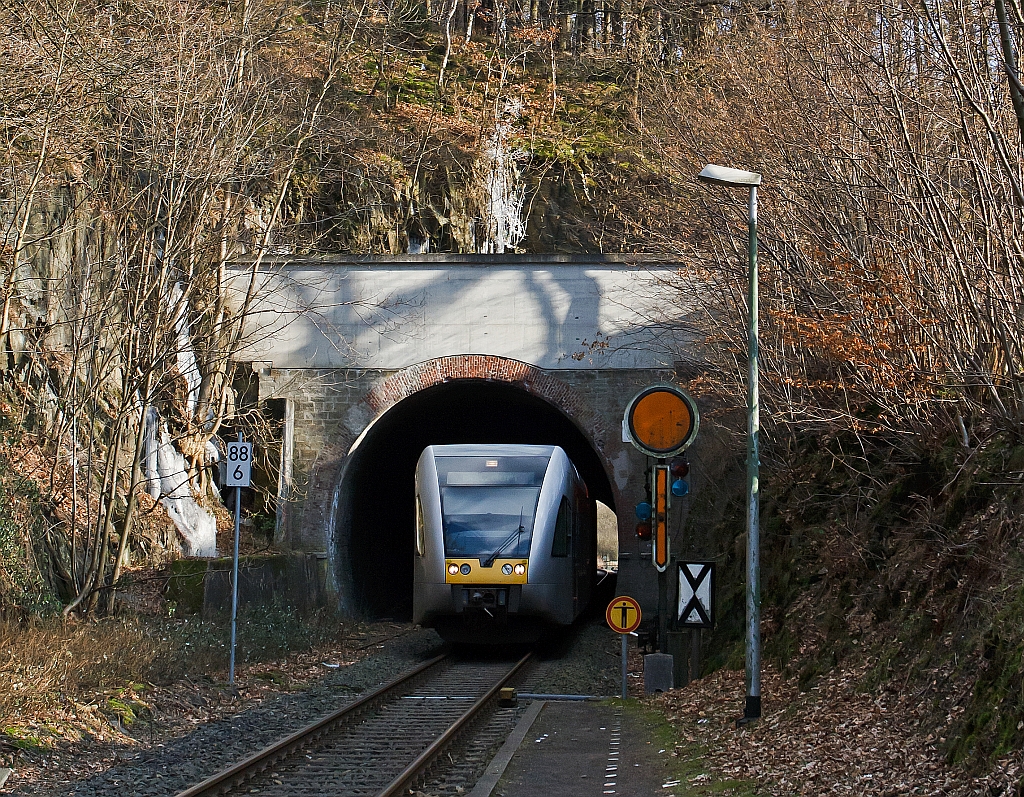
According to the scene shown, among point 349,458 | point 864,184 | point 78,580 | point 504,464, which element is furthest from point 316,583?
point 864,184

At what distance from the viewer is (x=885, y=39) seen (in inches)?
490

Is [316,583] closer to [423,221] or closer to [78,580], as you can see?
[78,580]

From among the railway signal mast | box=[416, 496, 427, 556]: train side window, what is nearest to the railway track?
box=[416, 496, 427, 556]: train side window

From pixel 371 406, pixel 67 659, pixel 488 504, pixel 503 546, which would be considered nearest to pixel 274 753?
pixel 67 659

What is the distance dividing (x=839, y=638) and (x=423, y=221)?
19846 millimetres

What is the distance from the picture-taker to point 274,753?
978cm

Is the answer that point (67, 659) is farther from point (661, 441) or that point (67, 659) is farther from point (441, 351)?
point (441, 351)

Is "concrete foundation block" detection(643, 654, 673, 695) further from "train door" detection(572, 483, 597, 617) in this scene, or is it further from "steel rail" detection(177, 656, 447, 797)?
"train door" detection(572, 483, 597, 617)

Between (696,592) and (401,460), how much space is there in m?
17.6

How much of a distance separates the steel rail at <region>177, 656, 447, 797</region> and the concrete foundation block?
10.2 ft

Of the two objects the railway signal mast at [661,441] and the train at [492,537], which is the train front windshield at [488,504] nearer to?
the train at [492,537]

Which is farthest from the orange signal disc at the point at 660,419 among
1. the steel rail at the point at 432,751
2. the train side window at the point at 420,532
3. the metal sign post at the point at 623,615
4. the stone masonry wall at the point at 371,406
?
Answer: the stone masonry wall at the point at 371,406

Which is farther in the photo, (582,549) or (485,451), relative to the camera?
(582,549)

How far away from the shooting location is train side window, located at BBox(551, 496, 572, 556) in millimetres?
18141
